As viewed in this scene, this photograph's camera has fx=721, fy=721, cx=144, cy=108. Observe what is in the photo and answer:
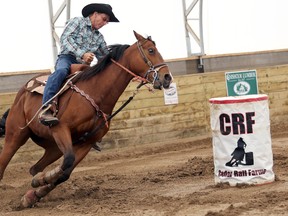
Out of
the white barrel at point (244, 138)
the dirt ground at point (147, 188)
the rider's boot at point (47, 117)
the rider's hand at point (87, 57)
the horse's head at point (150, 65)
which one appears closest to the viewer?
the dirt ground at point (147, 188)

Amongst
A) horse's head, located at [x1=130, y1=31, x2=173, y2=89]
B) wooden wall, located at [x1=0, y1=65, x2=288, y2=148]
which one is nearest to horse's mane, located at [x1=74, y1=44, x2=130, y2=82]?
horse's head, located at [x1=130, y1=31, x2=173, y2=89]

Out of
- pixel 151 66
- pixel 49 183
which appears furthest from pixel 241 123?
pixel 49 183

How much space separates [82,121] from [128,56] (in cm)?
97

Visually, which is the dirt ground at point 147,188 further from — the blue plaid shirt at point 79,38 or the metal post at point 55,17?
the metal post at point 55,17

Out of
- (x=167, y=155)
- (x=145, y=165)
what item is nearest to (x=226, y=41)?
(x=167, y=155)

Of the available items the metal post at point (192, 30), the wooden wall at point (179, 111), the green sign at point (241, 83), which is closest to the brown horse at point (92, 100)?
the wooden wall at point (179, 111)

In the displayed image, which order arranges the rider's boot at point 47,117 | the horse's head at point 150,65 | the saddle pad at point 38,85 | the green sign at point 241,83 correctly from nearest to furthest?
the horse's head at point 150,65
the rider's boot at point 47,117
the saddle pad at point 38,85
the green sign at point 241,83

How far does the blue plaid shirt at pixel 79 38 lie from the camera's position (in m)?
9.05

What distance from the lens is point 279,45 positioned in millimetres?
20406

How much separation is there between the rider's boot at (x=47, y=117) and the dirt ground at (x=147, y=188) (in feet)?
3.24

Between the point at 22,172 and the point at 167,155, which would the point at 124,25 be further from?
the point at 22,172

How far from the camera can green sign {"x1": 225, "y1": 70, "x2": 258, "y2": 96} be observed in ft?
52.5

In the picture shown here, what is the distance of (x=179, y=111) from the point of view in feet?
50.1

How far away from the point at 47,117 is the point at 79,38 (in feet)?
3.96
